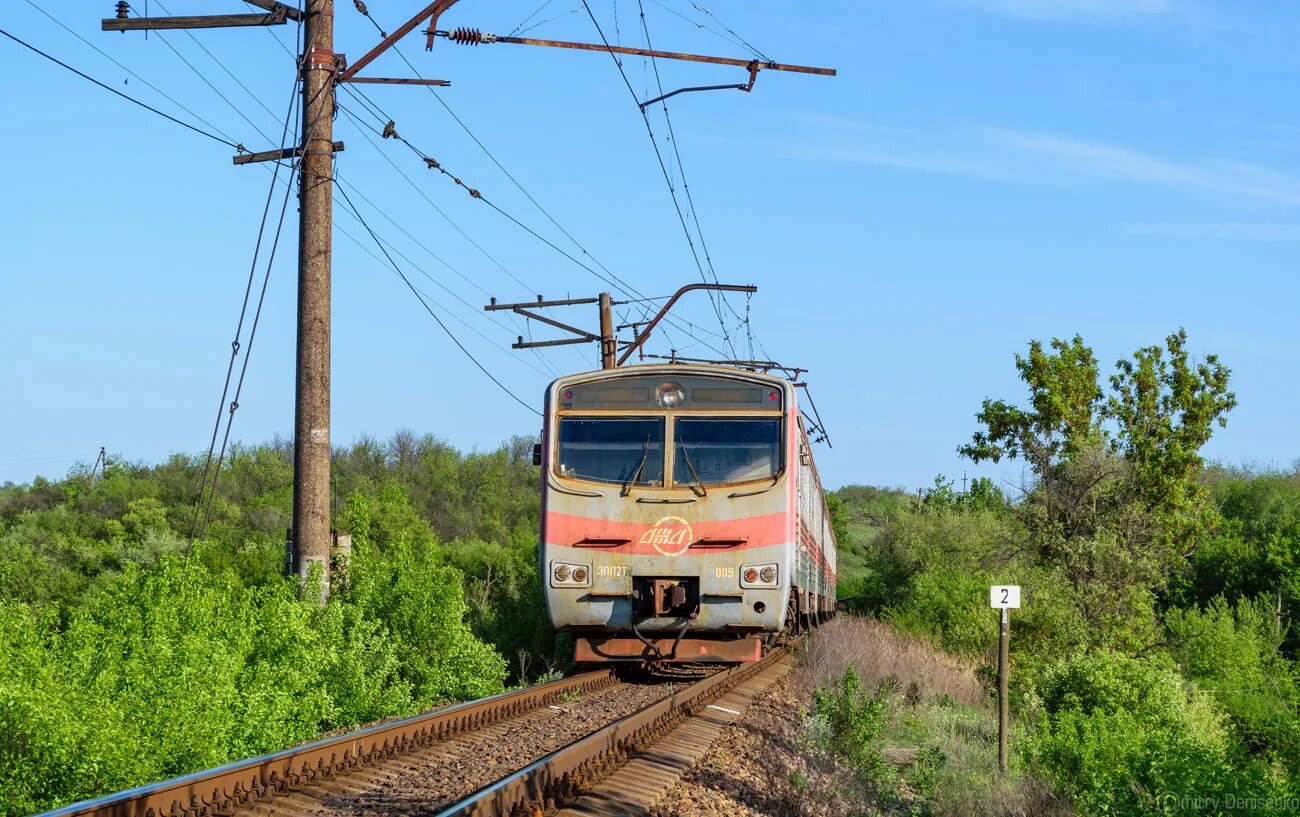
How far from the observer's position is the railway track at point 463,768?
7184 millimetres

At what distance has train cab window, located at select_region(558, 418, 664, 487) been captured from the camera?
14.3 meters

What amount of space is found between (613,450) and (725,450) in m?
1.22

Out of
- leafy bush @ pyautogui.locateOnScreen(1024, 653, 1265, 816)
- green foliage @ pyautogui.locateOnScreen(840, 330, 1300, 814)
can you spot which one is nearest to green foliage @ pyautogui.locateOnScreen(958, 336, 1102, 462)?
green foliage @ pyautogui.locateOnScreen(840, 330, 1300, 814)

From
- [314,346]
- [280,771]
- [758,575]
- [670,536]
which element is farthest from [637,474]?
[280,771]

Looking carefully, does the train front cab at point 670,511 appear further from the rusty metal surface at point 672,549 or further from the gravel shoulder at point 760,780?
the gravel shoulder at point 760,780

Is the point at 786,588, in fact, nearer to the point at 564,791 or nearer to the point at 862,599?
the point at 564,791

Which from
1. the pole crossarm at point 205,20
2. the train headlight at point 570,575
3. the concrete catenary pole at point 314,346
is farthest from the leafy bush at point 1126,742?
the pole crossarm at point 205,20

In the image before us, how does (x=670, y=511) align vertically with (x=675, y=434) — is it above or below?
below

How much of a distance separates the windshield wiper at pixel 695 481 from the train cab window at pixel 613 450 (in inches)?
9.4

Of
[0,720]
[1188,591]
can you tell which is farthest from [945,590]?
[1188,591]

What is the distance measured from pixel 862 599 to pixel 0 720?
1808 inches

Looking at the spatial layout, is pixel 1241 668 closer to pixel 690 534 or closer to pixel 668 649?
pixel 668 649

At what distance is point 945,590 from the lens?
2977 centimetres

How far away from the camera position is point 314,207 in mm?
13414
